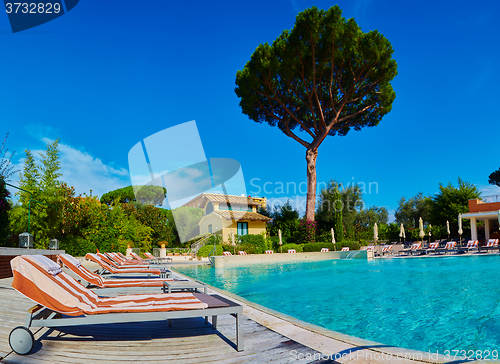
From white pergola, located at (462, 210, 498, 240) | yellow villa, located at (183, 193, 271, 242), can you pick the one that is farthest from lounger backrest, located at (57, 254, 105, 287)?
white pergola, located at (462, 210, 498, 240)

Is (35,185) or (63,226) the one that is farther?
(63,226)

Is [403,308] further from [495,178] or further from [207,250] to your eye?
[495,178]

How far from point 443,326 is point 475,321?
2.34 ft

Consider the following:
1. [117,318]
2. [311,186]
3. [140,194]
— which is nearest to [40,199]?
[117,318]

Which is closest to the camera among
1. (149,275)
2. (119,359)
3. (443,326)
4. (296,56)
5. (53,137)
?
(119,359)

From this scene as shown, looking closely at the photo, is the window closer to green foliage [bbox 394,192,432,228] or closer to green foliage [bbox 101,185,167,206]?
green foliage [bbox 101,185,167,206]

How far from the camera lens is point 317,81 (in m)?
25.3

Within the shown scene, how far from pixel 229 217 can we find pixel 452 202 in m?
20.9

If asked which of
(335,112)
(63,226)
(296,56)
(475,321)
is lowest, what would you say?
(475,321)

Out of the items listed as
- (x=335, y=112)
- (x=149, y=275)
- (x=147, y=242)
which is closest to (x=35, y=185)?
(x=149, y=275)

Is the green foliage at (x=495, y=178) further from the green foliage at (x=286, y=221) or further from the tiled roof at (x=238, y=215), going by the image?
the tiled roof at (x=238, y=215)

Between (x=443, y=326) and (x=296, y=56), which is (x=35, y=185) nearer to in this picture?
(x=443, y=326)

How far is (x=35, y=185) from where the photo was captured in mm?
12836

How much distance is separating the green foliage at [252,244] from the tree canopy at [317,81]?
461cm
